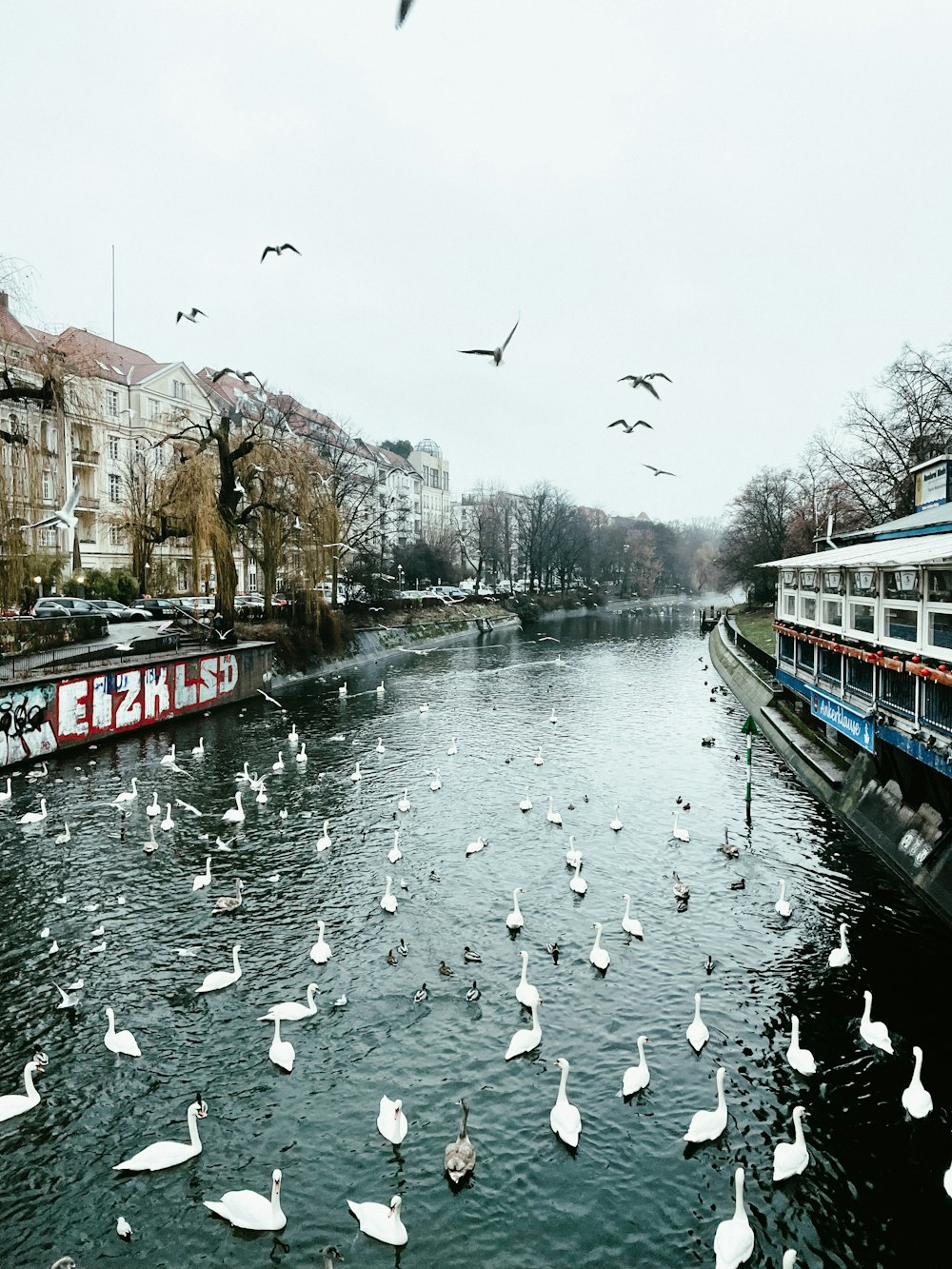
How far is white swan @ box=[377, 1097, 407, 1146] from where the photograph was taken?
9.31m

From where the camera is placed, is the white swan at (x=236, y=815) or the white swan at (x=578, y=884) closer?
the white swan at (x=578, y=884)

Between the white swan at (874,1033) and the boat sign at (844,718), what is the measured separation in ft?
26.5

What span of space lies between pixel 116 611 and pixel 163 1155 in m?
42.8

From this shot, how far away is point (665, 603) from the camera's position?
137 metres

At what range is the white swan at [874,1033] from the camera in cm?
1091

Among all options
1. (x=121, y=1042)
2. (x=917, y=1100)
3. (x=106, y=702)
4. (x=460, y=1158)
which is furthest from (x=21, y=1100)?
(x=106, y=702)

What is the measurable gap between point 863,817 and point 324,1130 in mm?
14559

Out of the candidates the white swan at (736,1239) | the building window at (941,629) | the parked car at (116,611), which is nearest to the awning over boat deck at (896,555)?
the building window at (941,629)

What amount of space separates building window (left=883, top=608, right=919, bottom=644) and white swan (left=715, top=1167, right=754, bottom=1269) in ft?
39.1

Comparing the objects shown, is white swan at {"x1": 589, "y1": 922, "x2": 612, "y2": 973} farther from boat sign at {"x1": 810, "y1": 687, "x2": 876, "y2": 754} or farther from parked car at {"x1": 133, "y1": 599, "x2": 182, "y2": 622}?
parked car at {"x1": 133, "y1": 599, "x2": 182, "y2": 622}

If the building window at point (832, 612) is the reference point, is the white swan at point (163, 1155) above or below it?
below

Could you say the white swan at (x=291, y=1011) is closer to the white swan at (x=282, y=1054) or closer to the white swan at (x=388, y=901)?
the white swan at (x=282, y=1054)

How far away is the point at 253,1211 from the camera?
26.7 feet

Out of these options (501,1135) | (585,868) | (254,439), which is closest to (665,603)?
(254,439)
